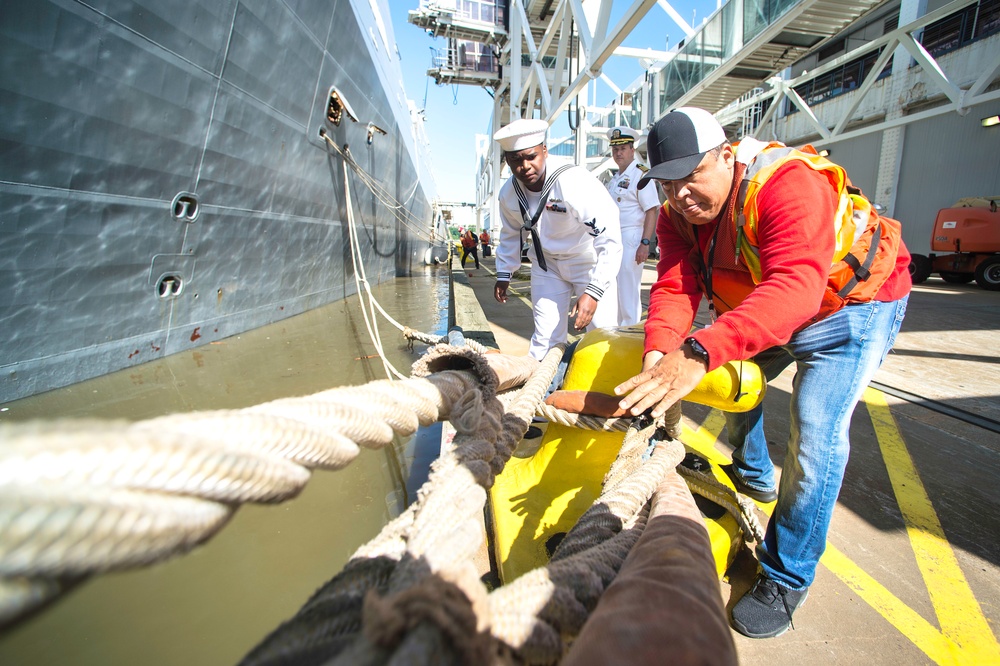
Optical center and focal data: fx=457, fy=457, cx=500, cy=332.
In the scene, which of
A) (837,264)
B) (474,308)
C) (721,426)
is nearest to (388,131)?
(474,308)

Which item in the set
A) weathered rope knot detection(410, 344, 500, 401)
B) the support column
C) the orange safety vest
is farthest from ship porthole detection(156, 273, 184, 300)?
the support column

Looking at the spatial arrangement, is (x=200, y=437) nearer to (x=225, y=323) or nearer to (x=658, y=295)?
(x=658, y=295)

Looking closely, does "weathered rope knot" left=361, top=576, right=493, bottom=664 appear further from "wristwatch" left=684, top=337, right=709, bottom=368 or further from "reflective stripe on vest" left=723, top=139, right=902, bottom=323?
"reflective stripe on vest" left=723, top=139, right=902, bottom=323

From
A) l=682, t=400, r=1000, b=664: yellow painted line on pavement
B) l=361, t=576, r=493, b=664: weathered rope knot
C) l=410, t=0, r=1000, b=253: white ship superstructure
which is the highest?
l=410, t=0, r=1000, b=253: white ship superstructure

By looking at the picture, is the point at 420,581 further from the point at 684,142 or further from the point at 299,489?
the point at 684,142

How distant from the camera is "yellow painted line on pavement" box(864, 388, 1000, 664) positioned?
1546 mm

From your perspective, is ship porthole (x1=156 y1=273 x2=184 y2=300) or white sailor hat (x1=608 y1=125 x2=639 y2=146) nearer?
ship porthole (x1=156 y1=273 x2=184 y2=300)

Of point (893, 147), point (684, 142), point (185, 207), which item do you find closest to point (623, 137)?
point (684, 142)

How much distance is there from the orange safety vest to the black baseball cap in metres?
0.18

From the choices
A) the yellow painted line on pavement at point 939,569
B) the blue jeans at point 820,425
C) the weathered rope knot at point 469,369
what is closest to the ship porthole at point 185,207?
the weathered rope knot at point 469,369

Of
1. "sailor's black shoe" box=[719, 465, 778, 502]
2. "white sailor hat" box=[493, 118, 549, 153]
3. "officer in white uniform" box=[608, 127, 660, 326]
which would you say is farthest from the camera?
"officer in white uniform" box=[608, 127, 660, 326]

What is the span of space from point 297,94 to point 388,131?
14.5ft

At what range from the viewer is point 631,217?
5.23 m

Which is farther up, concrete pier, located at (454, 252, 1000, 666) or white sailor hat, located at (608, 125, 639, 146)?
white sailor hat, located at (608, 125, 639, 146)
